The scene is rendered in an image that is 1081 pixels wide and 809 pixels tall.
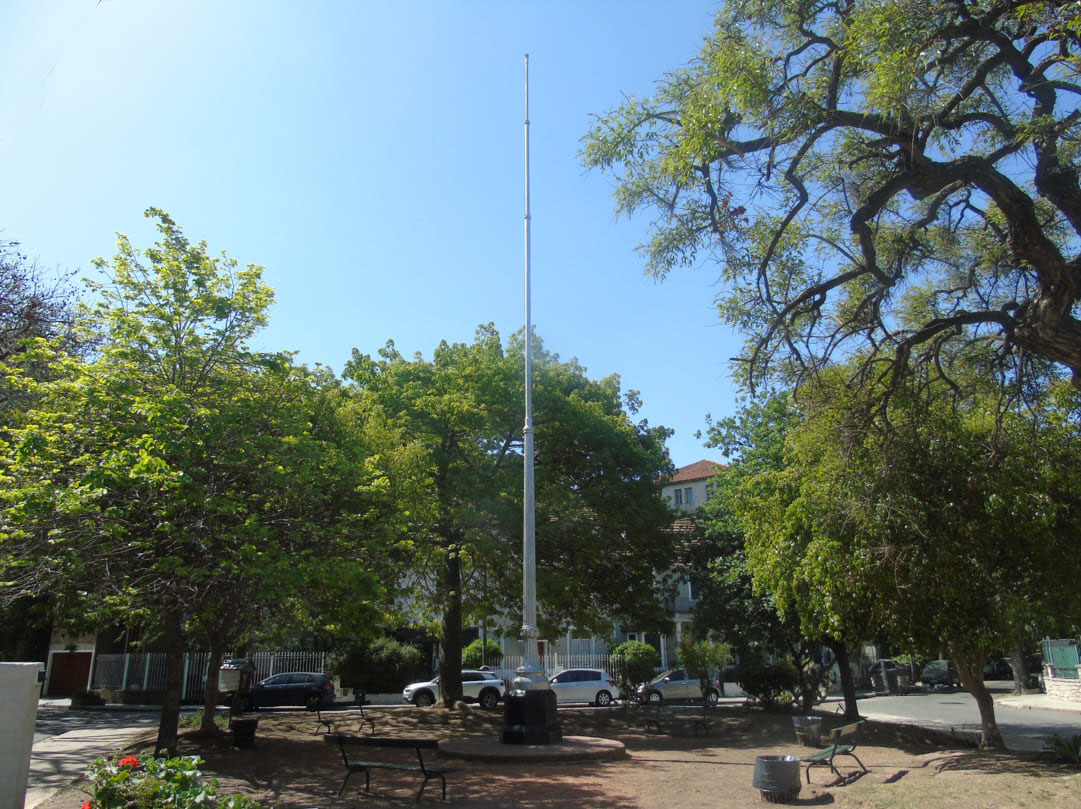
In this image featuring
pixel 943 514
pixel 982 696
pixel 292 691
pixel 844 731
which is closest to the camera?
pixel 844 731

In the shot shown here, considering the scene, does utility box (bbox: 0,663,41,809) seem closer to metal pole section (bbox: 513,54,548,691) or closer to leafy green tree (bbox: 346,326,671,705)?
metal pole section (bbox: 513,54,548,691)

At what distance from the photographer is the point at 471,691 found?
31.1 metres

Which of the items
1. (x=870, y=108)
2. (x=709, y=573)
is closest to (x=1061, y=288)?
(x=870, y=108)

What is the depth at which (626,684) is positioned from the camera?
33969 millimetres

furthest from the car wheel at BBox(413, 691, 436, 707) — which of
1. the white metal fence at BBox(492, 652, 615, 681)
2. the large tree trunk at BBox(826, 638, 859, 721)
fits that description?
the large tree trunk at BBox(826, 638, 859, 721)

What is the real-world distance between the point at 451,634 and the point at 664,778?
12.3 meters

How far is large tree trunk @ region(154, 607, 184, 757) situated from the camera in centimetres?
1248

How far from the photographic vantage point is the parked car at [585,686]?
3250 centimetres

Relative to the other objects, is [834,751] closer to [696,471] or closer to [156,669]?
[156,669]

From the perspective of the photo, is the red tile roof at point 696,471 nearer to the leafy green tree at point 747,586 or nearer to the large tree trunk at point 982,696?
the leafy green tree at point 747,586

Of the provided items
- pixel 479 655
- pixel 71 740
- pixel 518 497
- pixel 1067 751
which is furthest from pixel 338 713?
pixel 1067 751

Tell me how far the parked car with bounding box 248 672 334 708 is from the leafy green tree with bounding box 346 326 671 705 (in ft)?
29.0

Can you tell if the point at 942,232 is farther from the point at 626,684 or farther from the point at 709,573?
the point at 626,684

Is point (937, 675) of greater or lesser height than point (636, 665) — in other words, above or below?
below
